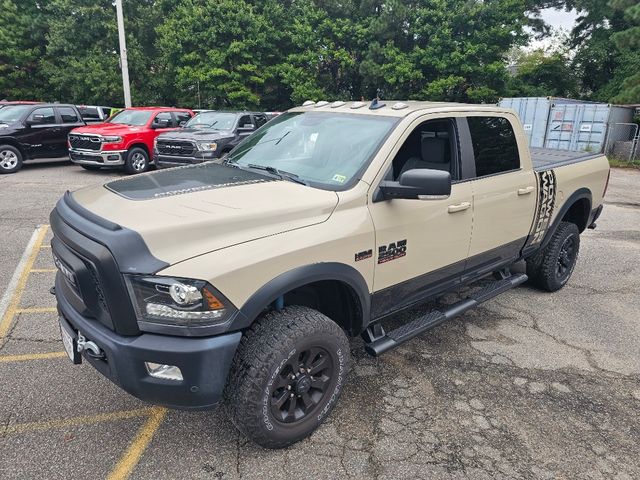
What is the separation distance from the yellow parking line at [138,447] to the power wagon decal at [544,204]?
351 cm

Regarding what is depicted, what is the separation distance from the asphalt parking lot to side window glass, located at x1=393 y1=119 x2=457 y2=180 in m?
1.47

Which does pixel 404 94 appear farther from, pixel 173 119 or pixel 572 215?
pixel 572 215

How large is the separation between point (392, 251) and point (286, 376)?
1023 millimetres

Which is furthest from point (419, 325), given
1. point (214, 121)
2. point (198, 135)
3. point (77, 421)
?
point (214, 121)

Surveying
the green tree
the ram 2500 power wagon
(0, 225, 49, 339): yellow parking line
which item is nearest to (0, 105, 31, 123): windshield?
(0, 225, 49, 339): yellow parking line

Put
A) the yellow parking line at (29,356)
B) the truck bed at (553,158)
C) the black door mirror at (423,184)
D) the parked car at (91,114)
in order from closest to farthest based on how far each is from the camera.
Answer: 1. the black door mirror at (423,184)
2. the yellow parking line at (29,356)
3. the truck bed at (553,158)
4. the parked car at (91,114)

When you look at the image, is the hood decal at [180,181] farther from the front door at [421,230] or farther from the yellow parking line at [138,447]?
the yellow parking line at [138,447]

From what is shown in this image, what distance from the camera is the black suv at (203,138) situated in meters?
10.8

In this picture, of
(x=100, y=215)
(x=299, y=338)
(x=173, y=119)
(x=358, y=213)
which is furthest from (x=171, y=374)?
(x=173, y=119)

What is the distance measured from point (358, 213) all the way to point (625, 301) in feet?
12.3

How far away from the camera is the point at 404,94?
2638 centimetres

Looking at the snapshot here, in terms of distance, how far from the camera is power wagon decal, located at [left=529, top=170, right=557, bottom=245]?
4312 millimetres

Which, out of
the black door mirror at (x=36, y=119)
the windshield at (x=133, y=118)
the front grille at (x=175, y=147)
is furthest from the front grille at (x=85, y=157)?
the front grille at (x=175, y=147)

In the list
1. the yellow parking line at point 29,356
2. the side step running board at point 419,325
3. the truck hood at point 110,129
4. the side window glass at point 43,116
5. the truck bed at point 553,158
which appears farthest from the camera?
the side window glass at point 43,116
